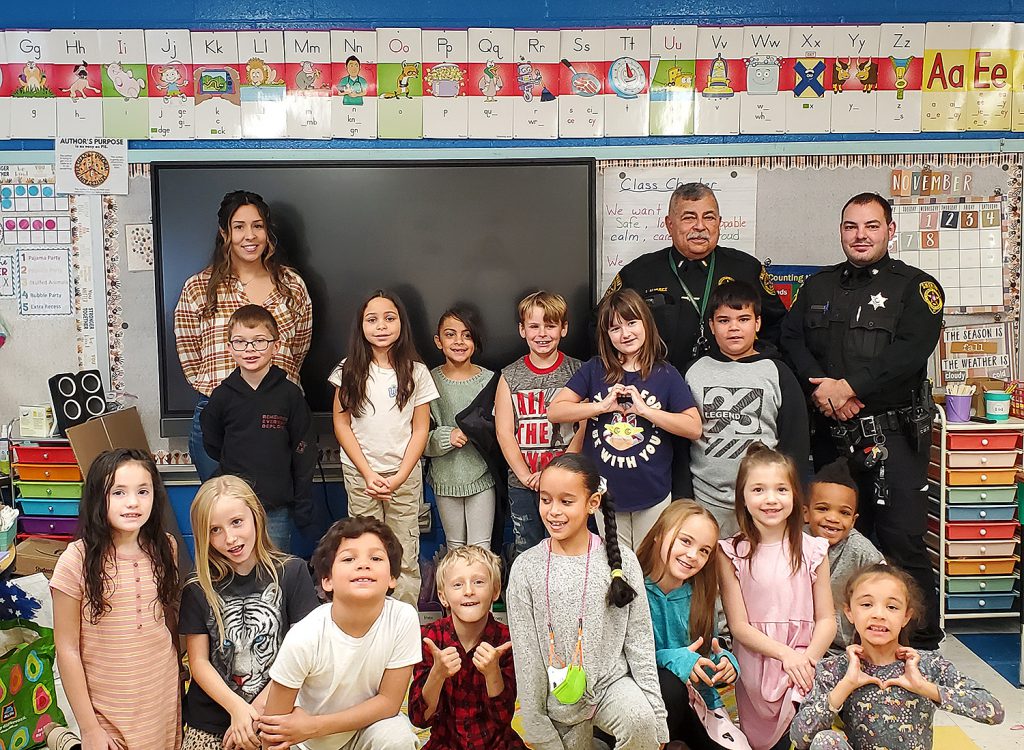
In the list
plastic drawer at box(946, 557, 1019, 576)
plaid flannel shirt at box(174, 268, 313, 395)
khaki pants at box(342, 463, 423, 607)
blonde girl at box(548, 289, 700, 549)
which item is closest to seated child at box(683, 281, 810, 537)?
blonde girl at box(548, 289, 700, 549)

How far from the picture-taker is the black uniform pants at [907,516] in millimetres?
3357

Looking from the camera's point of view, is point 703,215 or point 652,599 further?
point 703,215

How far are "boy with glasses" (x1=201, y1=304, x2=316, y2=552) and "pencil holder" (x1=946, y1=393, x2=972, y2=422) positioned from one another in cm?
243

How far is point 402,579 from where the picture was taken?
11.7 ft

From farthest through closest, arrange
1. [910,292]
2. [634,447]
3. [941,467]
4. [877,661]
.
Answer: [941,467] → [910,292] → [634,447] → [877,661]

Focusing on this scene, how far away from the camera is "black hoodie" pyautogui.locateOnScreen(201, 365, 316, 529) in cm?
324

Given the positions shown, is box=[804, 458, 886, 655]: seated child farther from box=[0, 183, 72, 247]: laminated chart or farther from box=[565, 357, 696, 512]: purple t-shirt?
box=[0, 183, 72, 247]: laminated chart

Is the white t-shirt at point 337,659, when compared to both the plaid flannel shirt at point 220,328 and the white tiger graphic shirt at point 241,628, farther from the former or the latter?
the plaid flannel shirt at point 220,328

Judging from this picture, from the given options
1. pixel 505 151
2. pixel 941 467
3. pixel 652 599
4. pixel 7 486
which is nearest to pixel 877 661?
pixel 652 599

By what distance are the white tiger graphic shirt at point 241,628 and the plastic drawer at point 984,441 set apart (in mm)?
2489

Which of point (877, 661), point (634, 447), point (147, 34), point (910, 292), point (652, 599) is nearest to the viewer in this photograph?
point (877, 661)

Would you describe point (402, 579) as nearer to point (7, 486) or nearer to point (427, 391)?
point (427, 391)

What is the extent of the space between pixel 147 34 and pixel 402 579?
2459 millimetres

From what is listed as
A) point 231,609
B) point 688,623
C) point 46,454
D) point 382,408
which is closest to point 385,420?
point 382,408
